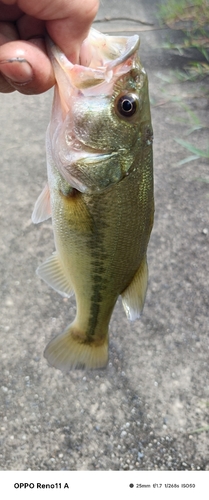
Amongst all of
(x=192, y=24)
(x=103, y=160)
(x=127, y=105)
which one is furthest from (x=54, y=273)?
(x=192, y=24)

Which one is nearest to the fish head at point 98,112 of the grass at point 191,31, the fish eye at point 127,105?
the fish eye at point 127,105

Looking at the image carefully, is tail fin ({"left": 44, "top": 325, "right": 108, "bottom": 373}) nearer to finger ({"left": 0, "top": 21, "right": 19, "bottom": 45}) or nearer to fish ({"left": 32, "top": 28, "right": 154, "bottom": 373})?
fish ({"left": 32, "top": 28, "right": 154, "bottom": 373})

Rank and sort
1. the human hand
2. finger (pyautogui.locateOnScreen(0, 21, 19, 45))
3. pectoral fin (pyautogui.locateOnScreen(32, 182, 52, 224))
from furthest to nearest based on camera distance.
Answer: pectoral fin (pyautogui.locateOnScreen(32, 182, 52, 224)), finger (pyautogui.locateOnScreen(0, 21, 19, 45)), the human hand

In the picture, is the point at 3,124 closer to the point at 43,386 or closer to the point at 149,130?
the point at 43,386

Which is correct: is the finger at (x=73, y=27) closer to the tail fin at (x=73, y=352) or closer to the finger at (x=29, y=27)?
the finger at (x=29, y=27)

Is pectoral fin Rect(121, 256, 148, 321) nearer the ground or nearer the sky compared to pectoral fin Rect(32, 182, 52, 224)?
nearer the ground

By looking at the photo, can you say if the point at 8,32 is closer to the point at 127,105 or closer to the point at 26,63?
the point at 26,63

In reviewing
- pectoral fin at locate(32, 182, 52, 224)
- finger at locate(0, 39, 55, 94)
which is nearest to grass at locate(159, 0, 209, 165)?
pectoral fin at locate(32, 182, 52, 224)
